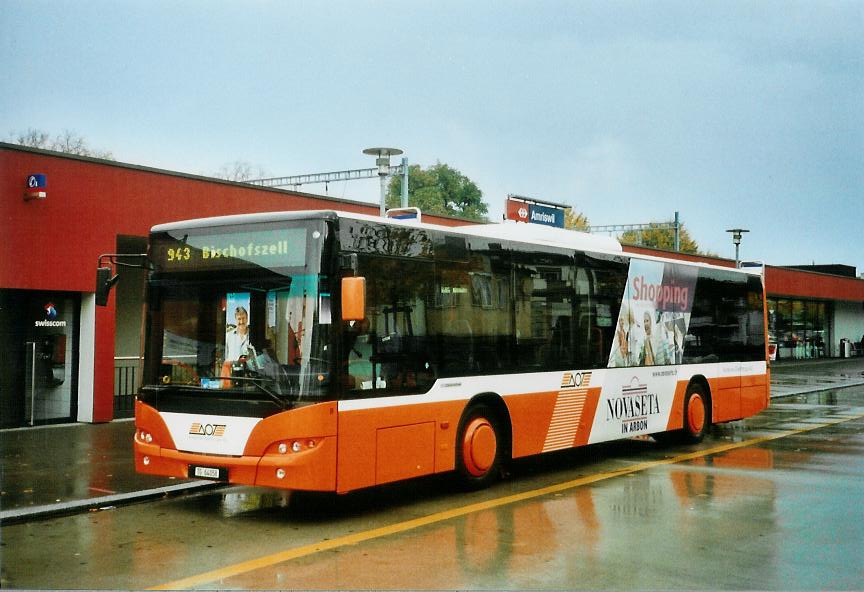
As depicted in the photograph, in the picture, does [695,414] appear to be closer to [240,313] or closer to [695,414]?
[695,414]

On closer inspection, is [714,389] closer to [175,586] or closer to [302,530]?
[302,530]

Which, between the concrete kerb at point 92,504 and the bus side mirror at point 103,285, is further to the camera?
the bus side mirror at point 103,285

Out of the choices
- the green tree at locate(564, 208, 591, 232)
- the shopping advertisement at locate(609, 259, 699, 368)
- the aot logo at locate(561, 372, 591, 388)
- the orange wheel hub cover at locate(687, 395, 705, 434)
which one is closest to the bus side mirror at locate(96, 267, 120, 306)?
the aot logo at locate(561, 372, 591, 388)

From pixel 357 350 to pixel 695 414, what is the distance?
845 cm

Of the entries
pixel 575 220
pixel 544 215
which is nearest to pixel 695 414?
pixel 544 215

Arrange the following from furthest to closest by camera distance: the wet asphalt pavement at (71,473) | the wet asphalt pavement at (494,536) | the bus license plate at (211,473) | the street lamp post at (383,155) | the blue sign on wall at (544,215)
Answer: the blue sign on wall at (544,215)
the street lamp post at (383,155)
the wet asphalt pavement at (71,473)
the bus license plate at (211,473)
the wet asphalt pavement at (494,536)

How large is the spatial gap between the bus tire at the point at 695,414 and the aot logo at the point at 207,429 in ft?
29.1

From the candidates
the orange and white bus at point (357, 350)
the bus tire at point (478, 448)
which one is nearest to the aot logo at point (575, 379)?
the orange and white bus at point (357, 350)

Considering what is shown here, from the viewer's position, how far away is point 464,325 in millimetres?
10664

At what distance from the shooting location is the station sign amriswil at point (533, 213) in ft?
63.0

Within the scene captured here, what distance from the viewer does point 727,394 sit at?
1662 cm

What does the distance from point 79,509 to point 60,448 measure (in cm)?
441

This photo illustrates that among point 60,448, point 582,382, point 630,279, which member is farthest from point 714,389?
point 60,448

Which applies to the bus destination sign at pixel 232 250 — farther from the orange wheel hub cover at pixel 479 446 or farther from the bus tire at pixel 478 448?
the orange wheel hub cover at pixel 479 446
